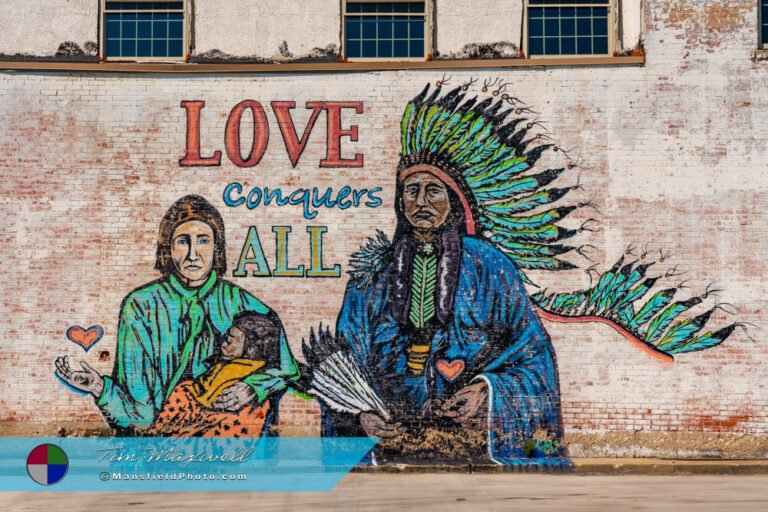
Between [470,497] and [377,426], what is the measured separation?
309 centimetres

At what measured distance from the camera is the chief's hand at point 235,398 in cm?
1486

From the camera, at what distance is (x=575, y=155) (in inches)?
589

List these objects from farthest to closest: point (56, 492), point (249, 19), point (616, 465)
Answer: point (249, 19)
point (616, 465)
point (56, 492)

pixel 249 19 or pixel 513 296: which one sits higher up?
pixel 249 19

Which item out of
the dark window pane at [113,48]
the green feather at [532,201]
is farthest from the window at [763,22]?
the dark window pane at [113,48]

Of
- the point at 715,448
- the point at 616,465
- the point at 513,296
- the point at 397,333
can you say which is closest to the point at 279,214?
the point at 397,333

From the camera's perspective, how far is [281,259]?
49.0 ft

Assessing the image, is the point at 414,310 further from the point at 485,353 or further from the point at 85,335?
the point at 85,335

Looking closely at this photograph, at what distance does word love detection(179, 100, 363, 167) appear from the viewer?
15078mm

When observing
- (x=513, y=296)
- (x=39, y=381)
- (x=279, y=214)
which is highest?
(x=279, y=214)

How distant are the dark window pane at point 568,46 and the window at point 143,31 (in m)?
5.50

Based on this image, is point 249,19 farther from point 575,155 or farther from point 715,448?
point 715,448

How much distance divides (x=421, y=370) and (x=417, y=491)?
261 centimetres

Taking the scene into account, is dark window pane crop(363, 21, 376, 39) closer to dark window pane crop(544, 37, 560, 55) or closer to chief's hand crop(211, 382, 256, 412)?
dark window pane crop(544, 37, 560, 55)
